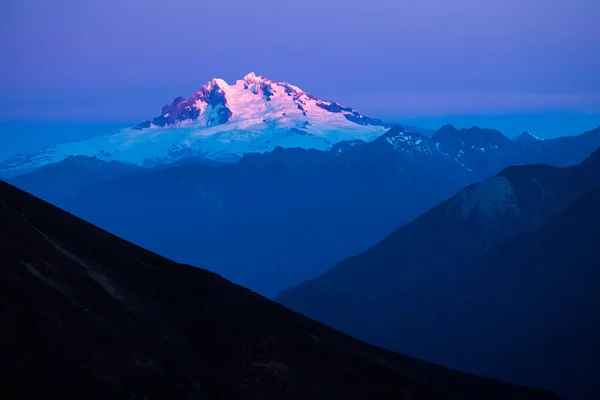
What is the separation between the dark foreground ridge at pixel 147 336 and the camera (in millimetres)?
62472

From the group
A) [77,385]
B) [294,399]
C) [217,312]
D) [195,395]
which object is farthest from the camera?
[217,312]

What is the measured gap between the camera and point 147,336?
244 feet

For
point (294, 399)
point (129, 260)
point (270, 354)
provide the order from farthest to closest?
1. point (129, 260)
2. point (270, 354)
3. point (294, 399)

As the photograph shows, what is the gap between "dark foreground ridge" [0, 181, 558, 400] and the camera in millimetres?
62472

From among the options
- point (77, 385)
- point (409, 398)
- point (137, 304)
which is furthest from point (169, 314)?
point (409, 398)

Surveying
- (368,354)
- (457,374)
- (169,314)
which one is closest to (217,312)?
(169,314)

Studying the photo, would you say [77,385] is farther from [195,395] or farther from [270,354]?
[270,354]

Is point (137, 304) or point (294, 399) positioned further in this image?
point (137, 304)

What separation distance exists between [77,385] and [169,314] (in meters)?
24.7

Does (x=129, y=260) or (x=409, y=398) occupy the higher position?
(x=129, y=260)

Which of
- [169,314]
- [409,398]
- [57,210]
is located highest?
[57,210]

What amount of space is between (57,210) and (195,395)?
5159 cm

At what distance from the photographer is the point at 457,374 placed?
362ft

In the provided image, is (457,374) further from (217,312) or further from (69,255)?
(69,255)
